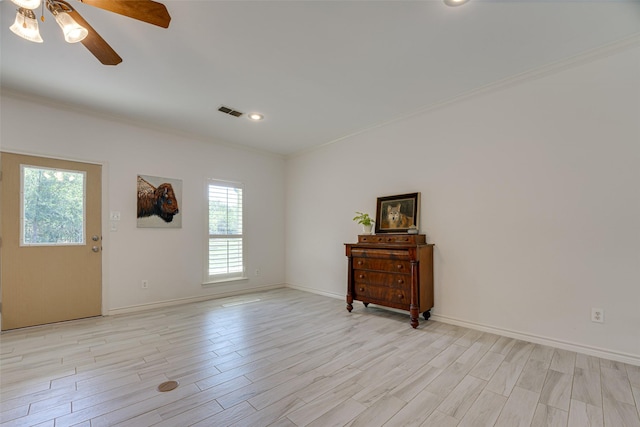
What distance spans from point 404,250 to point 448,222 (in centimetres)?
63

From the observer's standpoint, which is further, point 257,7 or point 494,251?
point 494,251

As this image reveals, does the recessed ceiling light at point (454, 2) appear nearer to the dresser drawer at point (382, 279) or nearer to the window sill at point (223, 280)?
the dresser drawer at point (382, 279)

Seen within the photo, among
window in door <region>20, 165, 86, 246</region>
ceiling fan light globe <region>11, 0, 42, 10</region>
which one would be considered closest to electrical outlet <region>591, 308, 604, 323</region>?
ceiling fan light globe <region>11, 0, 42, 10</region>

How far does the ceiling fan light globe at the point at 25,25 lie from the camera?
154 cm

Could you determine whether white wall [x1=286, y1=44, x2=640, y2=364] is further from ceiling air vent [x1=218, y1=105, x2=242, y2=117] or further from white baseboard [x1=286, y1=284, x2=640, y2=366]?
ceiling air vent [x1=218, y1=105, x2=242, y2=117]

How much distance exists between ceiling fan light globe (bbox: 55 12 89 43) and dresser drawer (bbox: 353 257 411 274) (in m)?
3.25

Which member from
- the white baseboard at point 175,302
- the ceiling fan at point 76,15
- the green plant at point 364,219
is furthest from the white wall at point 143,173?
the ceiling fan at point 76,15

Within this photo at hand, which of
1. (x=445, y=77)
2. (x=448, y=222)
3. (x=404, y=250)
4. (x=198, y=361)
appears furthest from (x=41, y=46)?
(x=448, y=222)

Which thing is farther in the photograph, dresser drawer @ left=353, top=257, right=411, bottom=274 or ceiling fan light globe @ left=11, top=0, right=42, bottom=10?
dresser drawer @ left=353, top=257, right=411, bottom=274

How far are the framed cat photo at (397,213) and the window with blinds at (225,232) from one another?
2473 mm

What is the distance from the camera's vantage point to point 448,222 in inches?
130

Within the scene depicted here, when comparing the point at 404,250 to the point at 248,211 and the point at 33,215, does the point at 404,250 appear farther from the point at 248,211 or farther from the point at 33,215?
the point at 33,215

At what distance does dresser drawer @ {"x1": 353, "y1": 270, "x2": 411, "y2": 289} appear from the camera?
129 inches

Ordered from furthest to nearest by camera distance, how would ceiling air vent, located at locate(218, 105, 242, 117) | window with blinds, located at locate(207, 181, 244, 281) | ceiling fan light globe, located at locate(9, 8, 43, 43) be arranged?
window with blinds, located at locate(207, 181, 244, 281) < ceiling air vent, located at locate(218, 105, 242, 117) < ceiling fan light globe, located at locate(9, 8, 43, 43)
